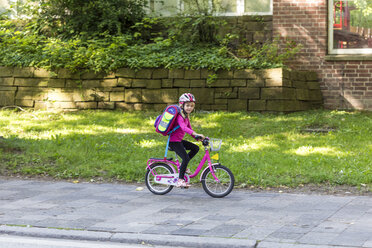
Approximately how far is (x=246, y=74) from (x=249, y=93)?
0.46 m

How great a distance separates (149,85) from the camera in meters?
14.8

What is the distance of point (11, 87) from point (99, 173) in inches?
291

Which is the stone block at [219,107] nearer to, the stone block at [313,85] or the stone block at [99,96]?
the stone block at [313,85]

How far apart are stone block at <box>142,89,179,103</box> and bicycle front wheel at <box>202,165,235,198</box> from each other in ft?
22.1

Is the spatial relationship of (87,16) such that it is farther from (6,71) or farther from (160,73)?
(160,73)

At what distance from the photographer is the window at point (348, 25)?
15273 millimetres

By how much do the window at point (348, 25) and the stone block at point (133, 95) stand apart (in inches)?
201

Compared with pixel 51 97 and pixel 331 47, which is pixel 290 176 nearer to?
pixel 331 47

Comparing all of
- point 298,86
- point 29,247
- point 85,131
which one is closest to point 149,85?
point 85,131

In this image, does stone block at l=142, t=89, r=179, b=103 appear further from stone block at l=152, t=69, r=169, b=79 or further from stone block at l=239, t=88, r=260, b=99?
stone block at l=239, t=88, r=260, b=99

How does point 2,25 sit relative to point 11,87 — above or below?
above

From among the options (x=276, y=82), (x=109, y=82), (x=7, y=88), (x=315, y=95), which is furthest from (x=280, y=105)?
(x=7, y=88)

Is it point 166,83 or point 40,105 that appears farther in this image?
point 40,105

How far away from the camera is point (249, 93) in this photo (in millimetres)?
14039
